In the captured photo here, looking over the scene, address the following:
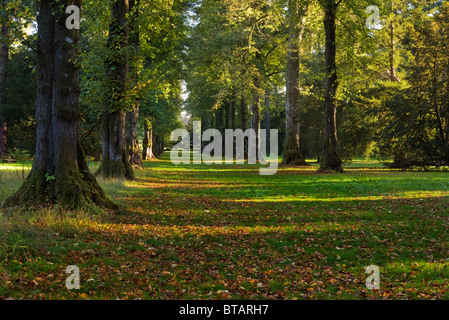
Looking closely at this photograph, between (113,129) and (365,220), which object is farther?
(113,129)

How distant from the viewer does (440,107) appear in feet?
77.4

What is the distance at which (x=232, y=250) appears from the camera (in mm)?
6898

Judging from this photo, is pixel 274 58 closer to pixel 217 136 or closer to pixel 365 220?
pixel 217 136

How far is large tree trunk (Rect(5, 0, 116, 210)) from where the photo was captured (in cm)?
870

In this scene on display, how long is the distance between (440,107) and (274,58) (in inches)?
660

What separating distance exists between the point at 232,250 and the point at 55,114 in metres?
5.21

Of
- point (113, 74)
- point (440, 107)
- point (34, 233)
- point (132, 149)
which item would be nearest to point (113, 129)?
point (113, 74)

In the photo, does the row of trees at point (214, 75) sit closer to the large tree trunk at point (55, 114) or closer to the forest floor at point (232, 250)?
the large tree trunk at point (55, 114)

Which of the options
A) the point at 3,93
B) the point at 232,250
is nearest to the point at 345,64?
the point at 232,250

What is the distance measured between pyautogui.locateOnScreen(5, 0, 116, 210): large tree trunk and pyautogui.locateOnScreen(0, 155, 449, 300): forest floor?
3.02 feet

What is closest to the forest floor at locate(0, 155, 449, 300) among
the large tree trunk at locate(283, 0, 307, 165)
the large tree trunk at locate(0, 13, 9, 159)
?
the large tree trunk at locate(283, 0, 307, 165)

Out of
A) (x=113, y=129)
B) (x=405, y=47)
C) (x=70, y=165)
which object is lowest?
(x=70, y=165)

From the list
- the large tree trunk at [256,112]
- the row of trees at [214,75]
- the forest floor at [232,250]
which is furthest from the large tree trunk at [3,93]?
the forest floor at [232,250]
